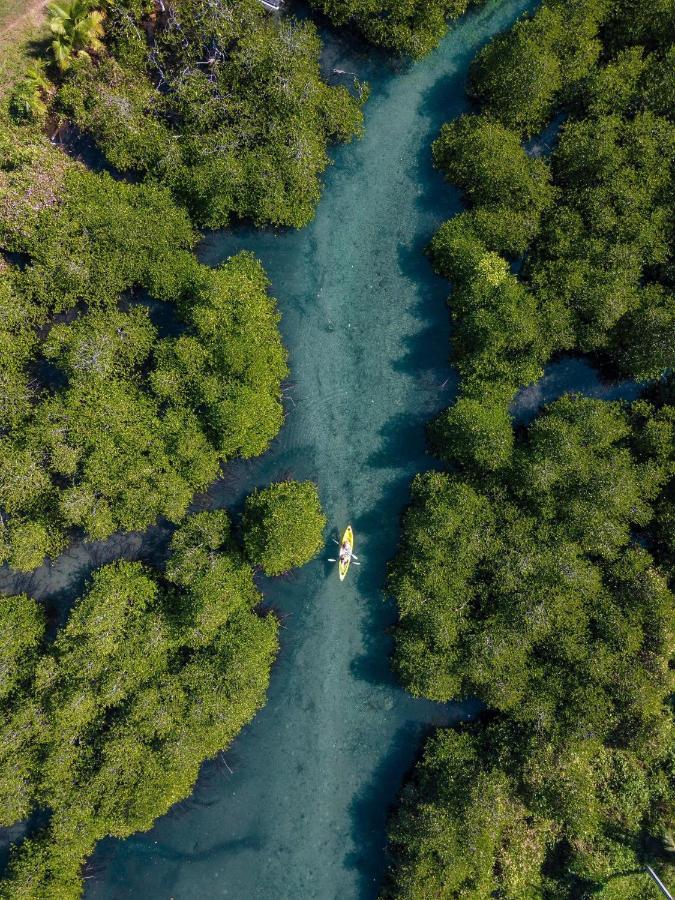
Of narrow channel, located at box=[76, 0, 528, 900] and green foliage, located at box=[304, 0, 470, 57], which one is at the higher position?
green foliage, located at box=[304, 0, 470, 57]

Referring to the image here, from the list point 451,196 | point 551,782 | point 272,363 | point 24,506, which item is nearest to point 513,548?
point 551,782

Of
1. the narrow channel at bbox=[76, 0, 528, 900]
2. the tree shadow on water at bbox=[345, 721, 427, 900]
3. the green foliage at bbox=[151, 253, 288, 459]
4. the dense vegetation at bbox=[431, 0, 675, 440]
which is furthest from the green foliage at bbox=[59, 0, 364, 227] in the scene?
the tree shadow on water at bbox=[345, 721, 427, 900]

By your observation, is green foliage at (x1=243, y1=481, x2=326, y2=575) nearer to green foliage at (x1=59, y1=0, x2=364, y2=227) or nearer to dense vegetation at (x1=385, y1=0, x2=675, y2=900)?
dense vegetation at (x1=385, y1=0, x2=675, y2=900)

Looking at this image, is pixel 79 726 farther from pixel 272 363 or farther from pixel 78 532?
pixel 272 363

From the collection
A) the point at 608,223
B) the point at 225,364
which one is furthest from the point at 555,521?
the point at 225,364

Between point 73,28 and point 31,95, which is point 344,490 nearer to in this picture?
point 31,95

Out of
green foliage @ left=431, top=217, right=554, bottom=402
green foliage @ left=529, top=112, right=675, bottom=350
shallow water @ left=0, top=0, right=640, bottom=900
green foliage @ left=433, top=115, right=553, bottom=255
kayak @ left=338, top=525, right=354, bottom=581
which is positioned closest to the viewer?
green foliage @ left=529, top=112, right=675, bottom=350
